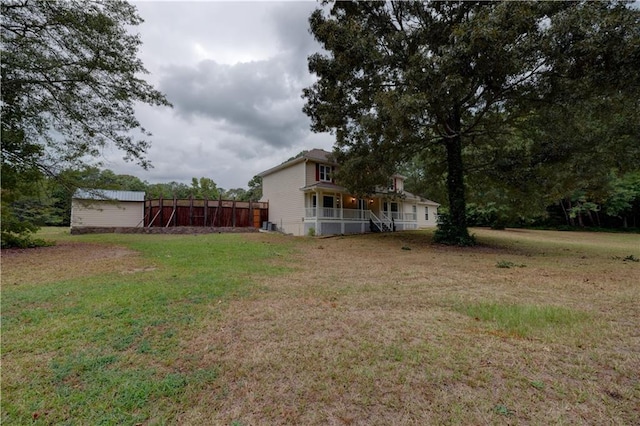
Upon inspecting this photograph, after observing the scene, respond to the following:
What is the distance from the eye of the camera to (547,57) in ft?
31.0

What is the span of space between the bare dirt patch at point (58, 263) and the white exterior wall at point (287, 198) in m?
11.5

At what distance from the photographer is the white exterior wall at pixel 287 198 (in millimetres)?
20342

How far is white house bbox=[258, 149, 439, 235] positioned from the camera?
19.3 meters

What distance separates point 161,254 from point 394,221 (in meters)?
19.3

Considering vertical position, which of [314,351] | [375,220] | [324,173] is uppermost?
[324,173]

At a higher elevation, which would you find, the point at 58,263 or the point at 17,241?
the point at 17,241

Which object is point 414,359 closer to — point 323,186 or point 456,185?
point 456,185

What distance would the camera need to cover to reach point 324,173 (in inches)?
834

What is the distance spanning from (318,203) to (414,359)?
1648cm

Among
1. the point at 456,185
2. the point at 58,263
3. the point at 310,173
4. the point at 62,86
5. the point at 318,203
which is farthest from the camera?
the point at 310,173

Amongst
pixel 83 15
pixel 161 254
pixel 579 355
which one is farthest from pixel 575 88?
pixel 83 15

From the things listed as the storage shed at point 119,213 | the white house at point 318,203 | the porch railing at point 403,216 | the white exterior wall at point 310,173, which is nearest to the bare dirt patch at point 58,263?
the white house at point 318,203

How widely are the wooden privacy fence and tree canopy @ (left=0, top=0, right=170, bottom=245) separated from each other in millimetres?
10576

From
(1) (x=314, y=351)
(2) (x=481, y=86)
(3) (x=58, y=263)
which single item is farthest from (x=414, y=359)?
(2) (x=481, y=86)
